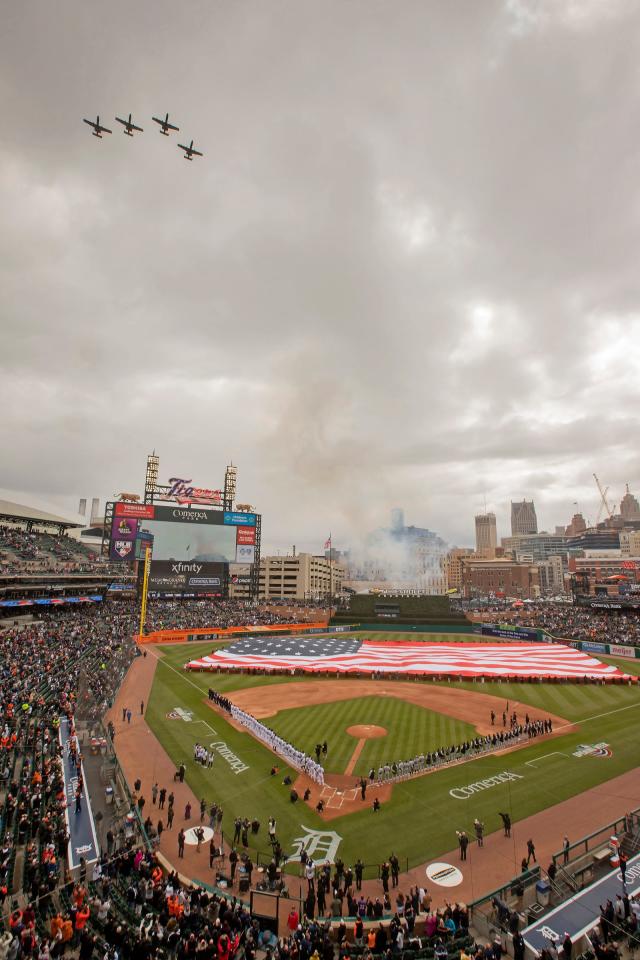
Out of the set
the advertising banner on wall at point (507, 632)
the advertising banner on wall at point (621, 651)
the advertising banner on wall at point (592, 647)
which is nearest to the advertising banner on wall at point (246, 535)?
the advertising banner on wall at point (507, 632)

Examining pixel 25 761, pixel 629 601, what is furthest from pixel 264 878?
pixel 629 601

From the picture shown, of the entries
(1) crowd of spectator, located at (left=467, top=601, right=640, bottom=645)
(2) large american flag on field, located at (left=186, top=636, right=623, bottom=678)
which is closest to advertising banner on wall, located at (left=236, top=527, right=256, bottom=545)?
(2) large american flag on field, located at (left=186, top=636, right=623, bottom=678)

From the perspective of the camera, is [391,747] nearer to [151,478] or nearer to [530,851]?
[530,851]

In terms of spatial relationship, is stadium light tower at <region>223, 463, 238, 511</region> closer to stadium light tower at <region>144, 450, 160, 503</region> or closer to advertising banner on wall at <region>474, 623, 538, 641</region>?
stadium light tower at <region>144, 450, 160, 503</region>

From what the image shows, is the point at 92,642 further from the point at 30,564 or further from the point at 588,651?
the point at 588,651

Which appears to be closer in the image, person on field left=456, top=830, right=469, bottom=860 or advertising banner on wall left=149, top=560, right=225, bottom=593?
person on field left=456, top=830, right=469, bottom=860
